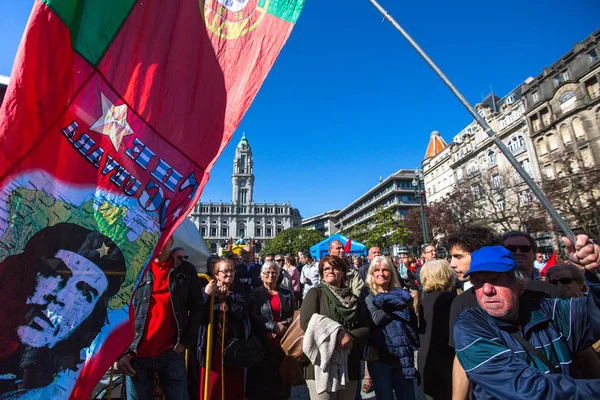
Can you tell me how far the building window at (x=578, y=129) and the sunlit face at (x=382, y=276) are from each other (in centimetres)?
3422

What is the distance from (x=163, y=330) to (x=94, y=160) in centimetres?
183

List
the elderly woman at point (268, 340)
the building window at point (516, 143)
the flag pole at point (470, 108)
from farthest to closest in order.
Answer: the building window at point (516, 143), the elderly woman at point (268, 340), the flag pole at point (470, 108)

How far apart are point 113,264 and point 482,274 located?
84.2 inches

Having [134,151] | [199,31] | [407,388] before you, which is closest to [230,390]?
[407,388]

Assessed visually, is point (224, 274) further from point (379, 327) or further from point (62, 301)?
point (62, 301)

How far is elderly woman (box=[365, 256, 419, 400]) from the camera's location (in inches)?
125

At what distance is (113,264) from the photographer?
1.75 meters

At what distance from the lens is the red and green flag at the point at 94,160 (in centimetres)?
155

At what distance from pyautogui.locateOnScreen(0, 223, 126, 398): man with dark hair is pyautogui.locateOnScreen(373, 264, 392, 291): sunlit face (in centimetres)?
262

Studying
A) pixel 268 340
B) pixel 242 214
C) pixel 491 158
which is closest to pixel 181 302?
pixel 268 340

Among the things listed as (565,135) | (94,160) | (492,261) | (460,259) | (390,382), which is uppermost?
(565,135)

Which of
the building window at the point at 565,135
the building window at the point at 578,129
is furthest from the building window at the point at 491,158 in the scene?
the building window at the point at 578,129

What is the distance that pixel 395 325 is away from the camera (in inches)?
131

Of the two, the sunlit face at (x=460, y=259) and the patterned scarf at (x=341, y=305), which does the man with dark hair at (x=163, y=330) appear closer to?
the patterned scarf at (x=341, y=305)
